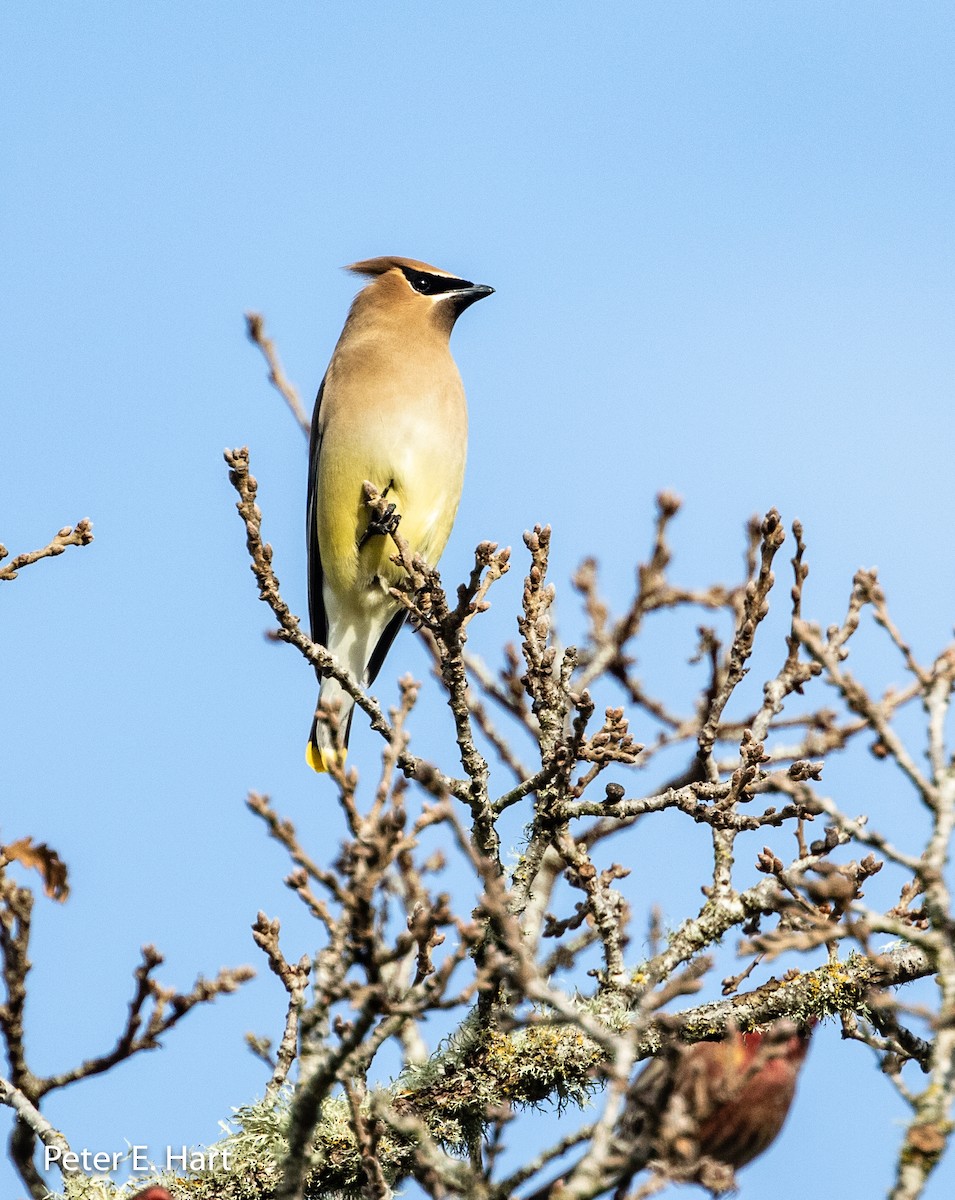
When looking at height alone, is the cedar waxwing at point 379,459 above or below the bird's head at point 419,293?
below

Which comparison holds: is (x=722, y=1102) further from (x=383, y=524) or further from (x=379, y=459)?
(x=379, y=459)

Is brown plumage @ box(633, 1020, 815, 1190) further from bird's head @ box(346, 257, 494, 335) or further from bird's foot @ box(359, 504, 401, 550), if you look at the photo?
bird's head @ box(346, 257, 494, 335)

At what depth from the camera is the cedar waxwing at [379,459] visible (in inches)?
216

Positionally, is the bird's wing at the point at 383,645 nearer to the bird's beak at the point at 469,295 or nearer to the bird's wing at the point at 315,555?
the bird's wing at the point at 315,555

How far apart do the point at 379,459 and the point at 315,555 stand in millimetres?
→ 579

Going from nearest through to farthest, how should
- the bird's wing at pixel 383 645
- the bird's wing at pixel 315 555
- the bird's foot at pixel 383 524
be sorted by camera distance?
the bird's foot at pixel 383 524 → the bird's wing at pixel 315 555 → the bird's wing at pixel 383 645

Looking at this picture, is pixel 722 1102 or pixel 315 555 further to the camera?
pixel 315 555

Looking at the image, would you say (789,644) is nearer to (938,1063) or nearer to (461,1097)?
(461,1097)

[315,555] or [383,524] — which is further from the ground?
[315,555]

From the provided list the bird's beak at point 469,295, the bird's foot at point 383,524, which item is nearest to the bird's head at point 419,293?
the bird's beak at point 469,295

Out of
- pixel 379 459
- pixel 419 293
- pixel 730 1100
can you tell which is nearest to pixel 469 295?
pixel 419 293

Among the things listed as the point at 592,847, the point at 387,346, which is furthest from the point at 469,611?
the point at 387,346

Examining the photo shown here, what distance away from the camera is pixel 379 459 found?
18.0 ft

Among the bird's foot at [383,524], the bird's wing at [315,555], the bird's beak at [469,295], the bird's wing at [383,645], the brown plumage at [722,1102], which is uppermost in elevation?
the bird's beak at [469,295]
